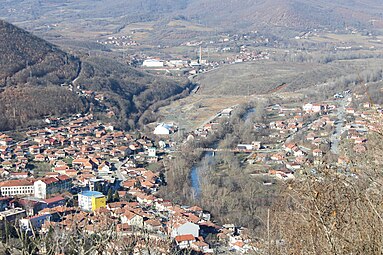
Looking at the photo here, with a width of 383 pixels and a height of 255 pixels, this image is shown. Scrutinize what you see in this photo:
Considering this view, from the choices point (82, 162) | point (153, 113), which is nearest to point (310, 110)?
point (153, 113)

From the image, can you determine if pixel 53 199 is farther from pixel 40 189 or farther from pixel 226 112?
pixel 226 112

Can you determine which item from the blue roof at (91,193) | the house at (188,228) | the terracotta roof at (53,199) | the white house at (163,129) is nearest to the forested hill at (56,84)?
the white house at (163,129)

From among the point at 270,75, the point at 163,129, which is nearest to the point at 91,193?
the point at 163,129

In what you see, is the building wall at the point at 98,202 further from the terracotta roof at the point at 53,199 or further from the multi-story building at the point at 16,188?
the multi-story building at the point at 16,188

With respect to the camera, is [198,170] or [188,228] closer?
[188,228]

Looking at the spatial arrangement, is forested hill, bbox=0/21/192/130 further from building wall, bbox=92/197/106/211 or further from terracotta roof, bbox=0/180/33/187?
building wall, bbox=92/197/106/211

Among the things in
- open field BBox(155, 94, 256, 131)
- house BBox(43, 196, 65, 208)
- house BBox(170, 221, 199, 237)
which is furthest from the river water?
open field BBox(155, 94, 256, 131)
